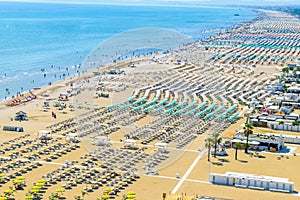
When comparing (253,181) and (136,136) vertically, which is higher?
(253,181)

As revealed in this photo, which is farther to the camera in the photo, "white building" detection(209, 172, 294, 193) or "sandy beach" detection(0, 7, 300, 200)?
"sandy beach" detection(0, 7, 300, 200)

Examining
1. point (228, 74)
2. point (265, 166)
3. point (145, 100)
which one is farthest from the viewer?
point (228, 74)

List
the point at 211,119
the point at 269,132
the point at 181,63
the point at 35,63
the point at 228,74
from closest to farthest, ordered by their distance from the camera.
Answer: the point at 269,132 < the point at 211,119 < the point at 228,74 < the point at 181,63 < the point at 35,63

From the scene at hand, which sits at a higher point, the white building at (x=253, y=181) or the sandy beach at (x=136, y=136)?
the white building at (x=253, y=181)

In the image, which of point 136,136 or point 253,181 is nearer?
point 253,181

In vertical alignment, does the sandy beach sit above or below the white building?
below

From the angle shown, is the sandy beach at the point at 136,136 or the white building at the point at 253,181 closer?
the white building at the point at 253,181

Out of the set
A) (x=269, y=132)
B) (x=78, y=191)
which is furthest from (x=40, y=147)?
(x=269, y=132)

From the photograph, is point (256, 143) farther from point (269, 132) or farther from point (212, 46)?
point (212, 46)
